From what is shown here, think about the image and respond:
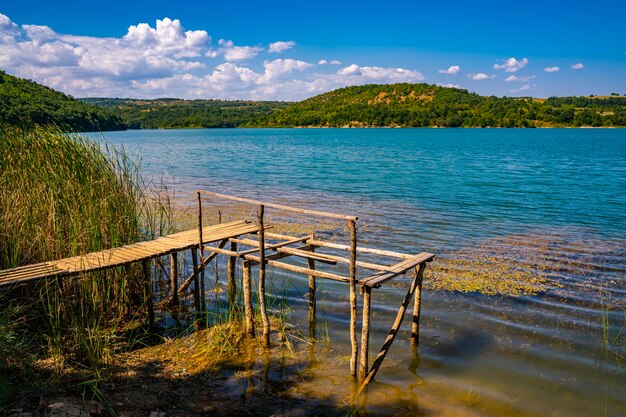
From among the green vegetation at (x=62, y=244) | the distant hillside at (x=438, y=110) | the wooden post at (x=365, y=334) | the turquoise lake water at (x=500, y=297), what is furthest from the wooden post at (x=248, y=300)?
the distant hillside at (x=438, y=110)

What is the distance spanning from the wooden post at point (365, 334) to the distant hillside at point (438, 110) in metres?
142

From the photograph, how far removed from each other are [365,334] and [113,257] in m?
3.89

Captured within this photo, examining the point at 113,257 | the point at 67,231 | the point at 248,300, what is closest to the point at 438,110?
the point at 248,300

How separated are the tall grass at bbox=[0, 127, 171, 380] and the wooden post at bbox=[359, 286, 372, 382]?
3365mm

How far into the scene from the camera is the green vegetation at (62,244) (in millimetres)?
6008

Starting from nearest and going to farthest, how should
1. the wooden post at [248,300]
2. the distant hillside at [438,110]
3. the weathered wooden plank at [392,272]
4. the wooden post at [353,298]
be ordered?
1. the wooden post at [353,298]
2. the weathered wooden plank at [392,272]
3. the wooden post at [248,300]
4. the distant hillside at [438,110]

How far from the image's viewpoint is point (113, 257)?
7031mm

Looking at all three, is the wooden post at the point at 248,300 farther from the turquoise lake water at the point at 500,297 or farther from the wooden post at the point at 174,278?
the wooden post at the point at 174,278

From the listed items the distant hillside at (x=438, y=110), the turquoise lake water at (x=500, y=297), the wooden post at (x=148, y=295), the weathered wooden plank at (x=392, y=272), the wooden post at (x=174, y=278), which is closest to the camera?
the weathered wooden plank at (x=392, y=272)

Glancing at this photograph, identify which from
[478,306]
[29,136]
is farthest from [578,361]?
[29,136]

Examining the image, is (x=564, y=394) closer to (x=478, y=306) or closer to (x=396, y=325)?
(x=396, y=325)

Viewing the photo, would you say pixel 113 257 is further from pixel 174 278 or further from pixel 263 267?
pixel 263 267

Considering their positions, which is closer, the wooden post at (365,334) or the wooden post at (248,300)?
the wooden post at (365,334)

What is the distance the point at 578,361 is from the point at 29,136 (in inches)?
398
